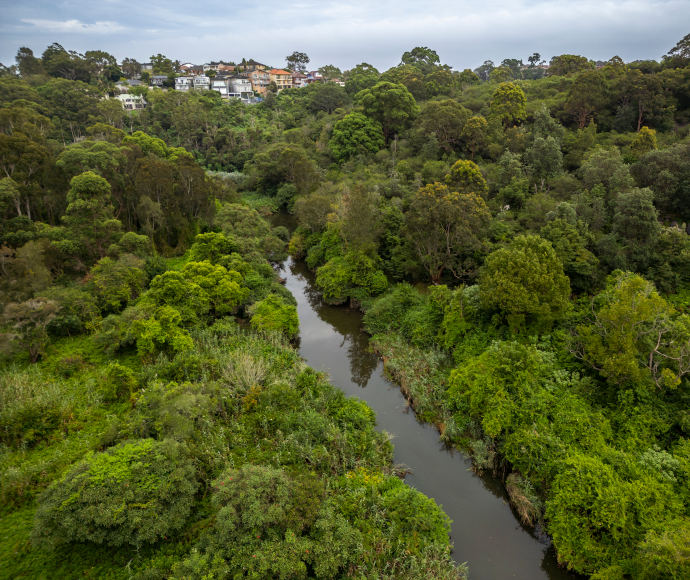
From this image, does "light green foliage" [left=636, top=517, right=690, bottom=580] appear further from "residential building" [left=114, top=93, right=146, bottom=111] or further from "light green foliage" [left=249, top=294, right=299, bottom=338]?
"residential building" [left=114, top=93, right=146, bottom=111]

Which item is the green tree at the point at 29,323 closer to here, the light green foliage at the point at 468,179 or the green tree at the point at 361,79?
the light green foliage at the point at 468,179

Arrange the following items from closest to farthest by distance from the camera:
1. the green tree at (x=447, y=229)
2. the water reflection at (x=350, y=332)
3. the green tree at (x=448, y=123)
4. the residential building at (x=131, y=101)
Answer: the water reflection at (x=350, y=332)
the green tree at (x=447, y=229)
the green tree at (x=448, y=123)
the residential building at (x=131, y=101)

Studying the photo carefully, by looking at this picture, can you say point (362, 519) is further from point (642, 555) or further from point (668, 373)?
point (668, 373)

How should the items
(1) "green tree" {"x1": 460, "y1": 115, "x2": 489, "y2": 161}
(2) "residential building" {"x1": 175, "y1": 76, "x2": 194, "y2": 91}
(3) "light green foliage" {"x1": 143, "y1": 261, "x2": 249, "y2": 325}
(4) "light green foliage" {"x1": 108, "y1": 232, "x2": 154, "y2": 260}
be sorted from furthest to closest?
(2) "residential building" {"x1": 175, "y1": 76, "x2": 194, "y2": 91}, (1) "green tree" {"x1": 460, "y1": 115, "x2": 489, "y2": 161}, (4) "light green foliage" {"x1": 108, "y1": 232, "x2": 154, "y2": 260}, (3) "light green foliage" {"x1": 143, "y1": 261, "x2": 249, "y2": 325}

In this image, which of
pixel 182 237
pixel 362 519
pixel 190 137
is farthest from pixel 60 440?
pixel 190 137

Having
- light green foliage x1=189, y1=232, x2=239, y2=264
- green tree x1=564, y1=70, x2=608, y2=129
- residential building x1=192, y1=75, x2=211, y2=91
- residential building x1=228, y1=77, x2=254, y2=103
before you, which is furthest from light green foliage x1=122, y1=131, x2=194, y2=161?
residential building x1=192, y1=75, x2=211, y2=91

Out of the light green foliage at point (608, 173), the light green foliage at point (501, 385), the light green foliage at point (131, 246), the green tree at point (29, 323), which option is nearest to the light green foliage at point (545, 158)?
the light green foliage at point (608, 173)
